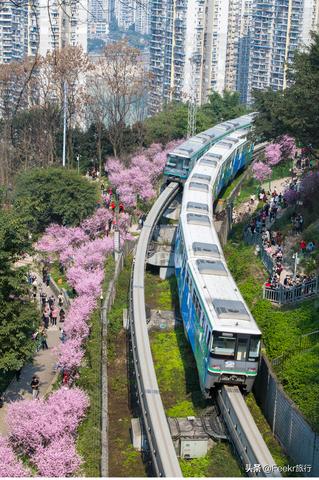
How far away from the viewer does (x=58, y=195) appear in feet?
113

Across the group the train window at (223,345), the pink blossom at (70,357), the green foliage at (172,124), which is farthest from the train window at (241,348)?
the green foliage at (172,124)

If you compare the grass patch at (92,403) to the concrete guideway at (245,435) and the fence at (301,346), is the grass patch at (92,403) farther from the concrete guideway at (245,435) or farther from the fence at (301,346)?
the fence at (301,346)

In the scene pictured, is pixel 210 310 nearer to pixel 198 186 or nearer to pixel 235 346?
pixel 235 346

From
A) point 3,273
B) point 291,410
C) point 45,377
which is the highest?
point 3,273

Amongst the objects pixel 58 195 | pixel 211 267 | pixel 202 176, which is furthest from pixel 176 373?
pixel 58 195

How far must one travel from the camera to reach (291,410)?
50.3 ft

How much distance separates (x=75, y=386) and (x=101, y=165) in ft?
101

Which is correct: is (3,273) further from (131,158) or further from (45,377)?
(131,158)

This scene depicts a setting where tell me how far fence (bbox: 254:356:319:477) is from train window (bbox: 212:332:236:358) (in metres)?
1.20

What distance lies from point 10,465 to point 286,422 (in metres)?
5.57

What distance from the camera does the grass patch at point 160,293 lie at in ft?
83.3

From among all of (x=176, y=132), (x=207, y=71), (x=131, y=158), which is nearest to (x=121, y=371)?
(x=131, y=158)

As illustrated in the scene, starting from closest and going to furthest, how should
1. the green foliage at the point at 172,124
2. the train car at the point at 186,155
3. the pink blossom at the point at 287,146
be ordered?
the train car at the point at 186,155 < the pink blossom at the point at 287,146 < the green foliage at the point at 172,124

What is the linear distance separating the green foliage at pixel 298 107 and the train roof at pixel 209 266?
3422 millimetres
